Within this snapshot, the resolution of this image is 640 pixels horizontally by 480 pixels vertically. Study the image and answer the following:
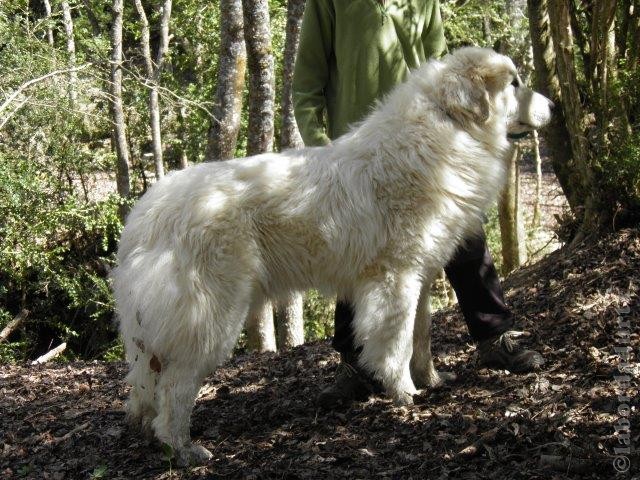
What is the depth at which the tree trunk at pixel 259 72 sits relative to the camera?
23.7 feet

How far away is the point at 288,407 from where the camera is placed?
4.42m

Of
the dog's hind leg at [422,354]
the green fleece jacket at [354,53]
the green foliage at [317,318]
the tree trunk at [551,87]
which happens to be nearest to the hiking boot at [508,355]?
the dog's hind leg at [422,354]

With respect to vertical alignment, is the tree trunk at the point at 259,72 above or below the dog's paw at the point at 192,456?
above

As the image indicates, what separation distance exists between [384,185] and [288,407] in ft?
4.84

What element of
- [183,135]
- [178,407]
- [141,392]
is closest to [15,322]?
[183,135]

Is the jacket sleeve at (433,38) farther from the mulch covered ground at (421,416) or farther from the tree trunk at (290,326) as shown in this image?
the tree trunk at (290,326)

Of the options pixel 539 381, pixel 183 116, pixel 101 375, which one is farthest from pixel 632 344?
pixel 183 116

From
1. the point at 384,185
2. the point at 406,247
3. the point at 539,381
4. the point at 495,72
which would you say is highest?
the point at 495,72

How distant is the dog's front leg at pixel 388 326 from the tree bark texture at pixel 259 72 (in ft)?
12.9

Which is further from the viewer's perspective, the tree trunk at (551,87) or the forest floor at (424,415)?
the tree trunk at (551,87)

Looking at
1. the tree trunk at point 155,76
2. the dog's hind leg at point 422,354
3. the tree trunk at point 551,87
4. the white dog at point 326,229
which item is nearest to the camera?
the white dog at point 326,229

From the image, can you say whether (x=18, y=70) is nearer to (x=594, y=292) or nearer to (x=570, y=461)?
(x=594, y=292)

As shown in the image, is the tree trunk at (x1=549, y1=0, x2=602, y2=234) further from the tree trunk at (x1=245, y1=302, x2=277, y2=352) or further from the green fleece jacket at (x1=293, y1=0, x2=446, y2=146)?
the tree trunk at (x1=245, y1=302, x2=277, y2=352)

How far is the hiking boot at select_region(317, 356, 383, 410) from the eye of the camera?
426cm
